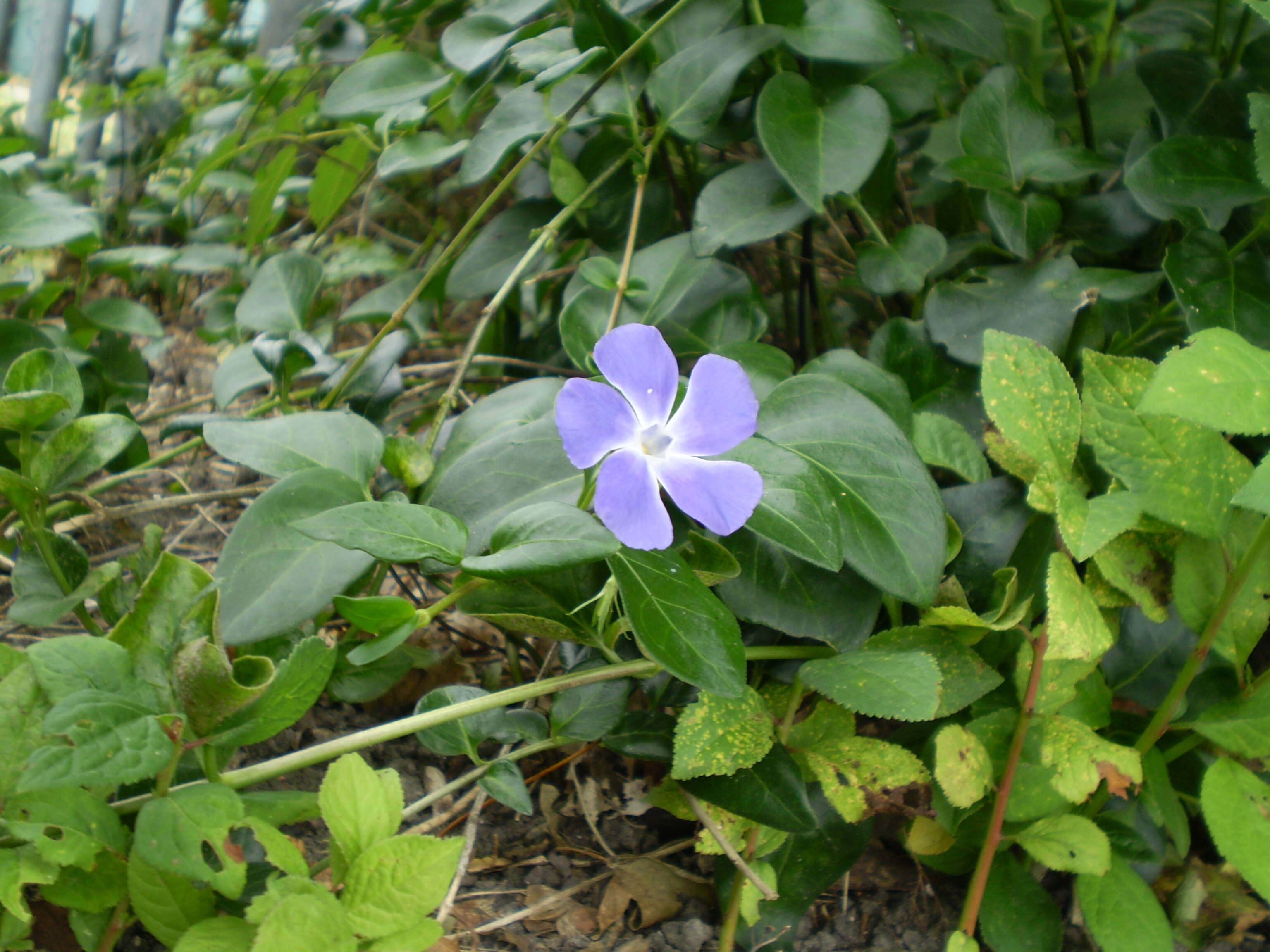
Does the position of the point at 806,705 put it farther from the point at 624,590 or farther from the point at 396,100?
the point at 396,100

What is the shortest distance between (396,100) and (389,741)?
2.54 ft

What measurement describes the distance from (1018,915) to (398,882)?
1.77ft

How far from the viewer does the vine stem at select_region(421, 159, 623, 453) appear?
91cm

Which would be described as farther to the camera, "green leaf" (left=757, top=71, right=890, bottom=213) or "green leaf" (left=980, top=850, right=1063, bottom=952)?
"green leaf" (left=757, top=71, right=890, bottom=213)

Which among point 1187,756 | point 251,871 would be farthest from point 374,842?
point 1187,756

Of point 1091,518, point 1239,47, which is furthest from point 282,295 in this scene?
A: point 1239,47

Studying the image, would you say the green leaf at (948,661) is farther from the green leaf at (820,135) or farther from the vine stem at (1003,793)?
the green leaf at (820,135)

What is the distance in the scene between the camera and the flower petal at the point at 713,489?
613mm

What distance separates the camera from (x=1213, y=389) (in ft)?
2.10

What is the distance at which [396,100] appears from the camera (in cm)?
115

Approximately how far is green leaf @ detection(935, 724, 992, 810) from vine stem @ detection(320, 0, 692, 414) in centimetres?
54

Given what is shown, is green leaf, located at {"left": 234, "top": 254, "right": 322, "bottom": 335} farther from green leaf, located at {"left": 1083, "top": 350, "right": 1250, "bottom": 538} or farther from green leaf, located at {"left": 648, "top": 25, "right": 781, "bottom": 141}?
green leaf, located at {"left": 1083, "top": 350, "right": 1250, "bottom": 538}

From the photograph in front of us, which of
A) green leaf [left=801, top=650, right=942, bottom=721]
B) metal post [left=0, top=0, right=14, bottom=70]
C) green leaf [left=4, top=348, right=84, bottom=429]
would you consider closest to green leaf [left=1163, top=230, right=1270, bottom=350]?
green leaf [left=801, top=650, right=942, bottom=721]

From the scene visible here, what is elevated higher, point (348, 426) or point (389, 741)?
point (348, 426)
